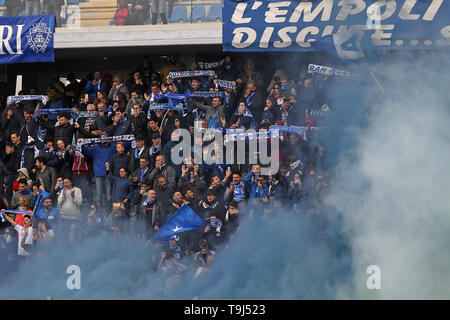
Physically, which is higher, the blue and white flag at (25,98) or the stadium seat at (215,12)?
the stadium seat at (215,12)

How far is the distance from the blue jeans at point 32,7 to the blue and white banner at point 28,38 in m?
0.15

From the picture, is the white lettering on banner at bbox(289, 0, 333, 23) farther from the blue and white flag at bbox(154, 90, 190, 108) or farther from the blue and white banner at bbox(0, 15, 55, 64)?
the blue and white banner at bbox(0, 15, 55, 64)

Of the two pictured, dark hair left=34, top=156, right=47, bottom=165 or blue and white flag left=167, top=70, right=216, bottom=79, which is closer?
dark hair left=34, top=156, right=47, bottom=165

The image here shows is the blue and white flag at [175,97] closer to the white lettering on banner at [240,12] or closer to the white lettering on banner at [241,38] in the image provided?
the white lettering on banner at [241,38]

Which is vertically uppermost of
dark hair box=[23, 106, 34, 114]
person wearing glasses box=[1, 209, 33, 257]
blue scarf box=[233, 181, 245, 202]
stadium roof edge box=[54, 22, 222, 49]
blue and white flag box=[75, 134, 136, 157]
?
stadium roof edge box=[54, 22, 222, 49]

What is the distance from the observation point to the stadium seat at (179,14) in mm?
14547

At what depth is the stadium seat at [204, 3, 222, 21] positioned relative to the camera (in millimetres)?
14281

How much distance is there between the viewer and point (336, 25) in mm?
13352

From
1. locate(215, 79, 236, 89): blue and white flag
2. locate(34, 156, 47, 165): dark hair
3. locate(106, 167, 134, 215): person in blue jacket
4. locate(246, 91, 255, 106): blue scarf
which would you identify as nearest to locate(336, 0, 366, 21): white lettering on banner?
locate(246, 91, 255, 106): blue scarf

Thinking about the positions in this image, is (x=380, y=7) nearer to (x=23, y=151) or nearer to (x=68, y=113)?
(x=68, y=113)

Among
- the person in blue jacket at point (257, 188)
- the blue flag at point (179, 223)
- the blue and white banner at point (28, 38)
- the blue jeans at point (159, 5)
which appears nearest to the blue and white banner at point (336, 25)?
the blue jeans at point (159, 5)

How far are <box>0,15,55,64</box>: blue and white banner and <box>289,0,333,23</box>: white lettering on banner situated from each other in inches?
167

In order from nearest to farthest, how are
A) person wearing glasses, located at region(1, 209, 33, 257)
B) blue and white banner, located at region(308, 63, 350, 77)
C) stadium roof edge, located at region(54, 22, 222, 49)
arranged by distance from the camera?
person wearing glasses, located at region(1, 209, 33, 257)
blue and white banner, located at region(308, 63, 350, 77)
stadium roof edge, located at region(54, 22, 222, 49)

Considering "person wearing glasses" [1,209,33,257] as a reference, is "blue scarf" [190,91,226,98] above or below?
above
